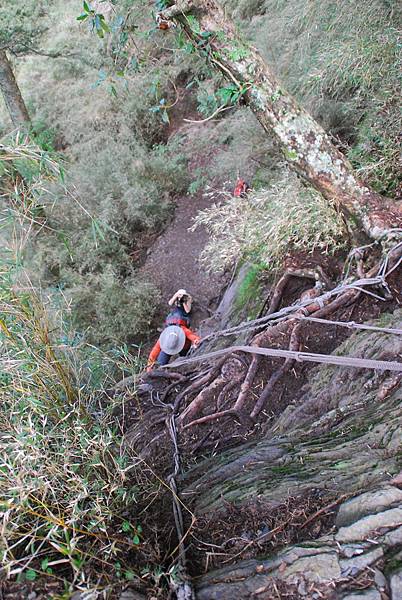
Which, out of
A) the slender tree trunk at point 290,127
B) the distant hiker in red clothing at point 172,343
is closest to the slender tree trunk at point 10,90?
the distant hiker in red clothing at point 172,343

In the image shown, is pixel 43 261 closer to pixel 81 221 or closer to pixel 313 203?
pixel 81 221

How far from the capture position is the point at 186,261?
823 cm

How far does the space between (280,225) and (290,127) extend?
925 millimetres

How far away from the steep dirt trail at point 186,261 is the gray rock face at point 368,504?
5366 mm

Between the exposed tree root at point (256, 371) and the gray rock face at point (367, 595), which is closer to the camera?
the gray rock face at point (367, 595)

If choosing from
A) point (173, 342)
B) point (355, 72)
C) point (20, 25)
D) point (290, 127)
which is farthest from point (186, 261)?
point (290, 127)

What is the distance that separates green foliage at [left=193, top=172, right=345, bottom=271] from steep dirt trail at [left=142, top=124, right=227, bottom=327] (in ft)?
7.20

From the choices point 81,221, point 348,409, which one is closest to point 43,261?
point 81,221

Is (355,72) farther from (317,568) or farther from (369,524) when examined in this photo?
(317,568)

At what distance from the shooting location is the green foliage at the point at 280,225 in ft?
12.9

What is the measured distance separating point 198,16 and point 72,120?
8105 millimetres

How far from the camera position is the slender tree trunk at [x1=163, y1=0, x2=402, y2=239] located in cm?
347

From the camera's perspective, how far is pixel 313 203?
4027 millimetres

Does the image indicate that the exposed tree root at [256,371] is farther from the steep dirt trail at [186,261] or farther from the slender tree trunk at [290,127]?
the steep dirt trail at [186,261]
